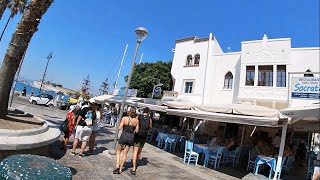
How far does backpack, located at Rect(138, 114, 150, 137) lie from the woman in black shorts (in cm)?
22

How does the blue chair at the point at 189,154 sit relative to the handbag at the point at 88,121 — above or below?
below

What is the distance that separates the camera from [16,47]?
743cm

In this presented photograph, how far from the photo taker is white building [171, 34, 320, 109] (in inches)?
770

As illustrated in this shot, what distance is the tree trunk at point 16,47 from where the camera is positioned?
7.41 m

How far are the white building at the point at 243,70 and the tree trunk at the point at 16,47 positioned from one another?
1574cm

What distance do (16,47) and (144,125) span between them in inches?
160

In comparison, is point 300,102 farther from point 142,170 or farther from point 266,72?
point 142,170

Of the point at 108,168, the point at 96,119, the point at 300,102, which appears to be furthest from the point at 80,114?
the point at 300,102

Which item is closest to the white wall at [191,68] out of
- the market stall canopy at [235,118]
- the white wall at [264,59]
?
the white wall at [264,59]

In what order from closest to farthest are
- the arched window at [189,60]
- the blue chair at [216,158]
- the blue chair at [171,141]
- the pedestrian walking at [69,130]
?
the pedestrian walking at [69,130] → the blue chair at [216,158] → the blue chair at [171,141] → the arched window at [189,60]

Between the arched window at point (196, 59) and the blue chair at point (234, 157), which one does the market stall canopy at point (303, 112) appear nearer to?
the blue chair at point (234, 157)

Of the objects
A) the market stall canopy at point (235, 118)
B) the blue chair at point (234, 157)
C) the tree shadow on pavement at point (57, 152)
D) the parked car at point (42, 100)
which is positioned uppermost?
the parked car at point (42, 100)

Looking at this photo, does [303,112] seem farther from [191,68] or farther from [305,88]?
[191,68]

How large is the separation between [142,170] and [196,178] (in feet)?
5.57
